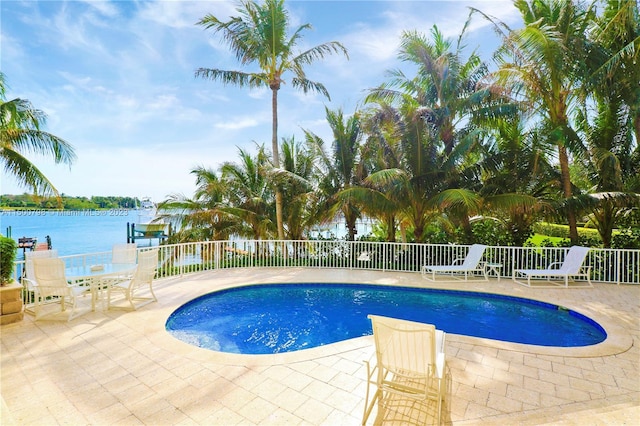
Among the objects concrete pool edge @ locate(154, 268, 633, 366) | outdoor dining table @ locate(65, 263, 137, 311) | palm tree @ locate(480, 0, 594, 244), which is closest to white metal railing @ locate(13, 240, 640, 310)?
palm tree @ locate(480, 0, 594, 244)

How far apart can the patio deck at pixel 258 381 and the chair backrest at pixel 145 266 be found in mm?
953

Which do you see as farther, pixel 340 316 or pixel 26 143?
pixel 26 143

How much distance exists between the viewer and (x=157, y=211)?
465 inches

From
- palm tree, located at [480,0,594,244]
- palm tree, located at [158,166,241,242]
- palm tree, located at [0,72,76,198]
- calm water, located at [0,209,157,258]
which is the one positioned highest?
palm tree, located at [480,0,594,244]

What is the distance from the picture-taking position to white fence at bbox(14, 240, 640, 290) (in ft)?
27.8

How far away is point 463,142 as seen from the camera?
368 inches

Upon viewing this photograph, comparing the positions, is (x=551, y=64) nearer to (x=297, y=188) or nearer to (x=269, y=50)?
(x=297, y=188)

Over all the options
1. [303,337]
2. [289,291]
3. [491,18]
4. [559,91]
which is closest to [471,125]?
[559,91]

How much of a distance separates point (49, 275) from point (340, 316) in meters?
5.05

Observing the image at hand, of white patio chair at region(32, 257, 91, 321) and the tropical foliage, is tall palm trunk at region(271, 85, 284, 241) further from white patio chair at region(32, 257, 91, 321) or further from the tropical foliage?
white patio chair at region(32, 257, 91, 321)

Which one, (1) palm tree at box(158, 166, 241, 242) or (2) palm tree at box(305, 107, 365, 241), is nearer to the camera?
(2) palm tree at box(305, 107, 365, 241)

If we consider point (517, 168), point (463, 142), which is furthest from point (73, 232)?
point (517, 168)

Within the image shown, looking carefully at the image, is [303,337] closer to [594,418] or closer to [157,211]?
[594,418]

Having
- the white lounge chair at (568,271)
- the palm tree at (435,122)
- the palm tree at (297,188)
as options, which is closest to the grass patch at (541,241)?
the white lounge chair at (568,271)
